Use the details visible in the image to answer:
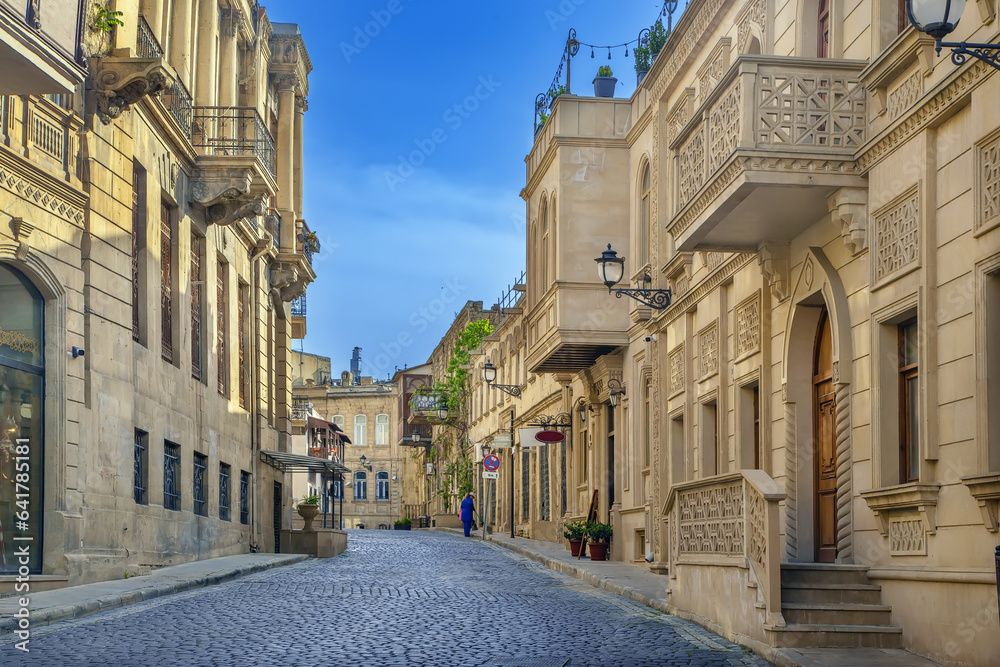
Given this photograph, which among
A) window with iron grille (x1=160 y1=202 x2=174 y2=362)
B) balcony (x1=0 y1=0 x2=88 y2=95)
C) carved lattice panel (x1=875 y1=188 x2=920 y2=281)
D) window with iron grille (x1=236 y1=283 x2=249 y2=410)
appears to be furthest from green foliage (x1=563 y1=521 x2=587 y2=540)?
balcony (x1=0 y1=0 x2=88 y2=95)

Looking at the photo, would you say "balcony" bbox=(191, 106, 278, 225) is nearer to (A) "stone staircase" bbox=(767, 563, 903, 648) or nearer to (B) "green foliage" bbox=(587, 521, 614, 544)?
(B) "green foliage" bbox=(587, 521, 614, 544)

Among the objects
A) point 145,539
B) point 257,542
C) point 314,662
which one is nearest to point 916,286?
point 314,662

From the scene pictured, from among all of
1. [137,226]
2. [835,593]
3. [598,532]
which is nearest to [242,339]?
[137,226]

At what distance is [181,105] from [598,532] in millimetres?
11317

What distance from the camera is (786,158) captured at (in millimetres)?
11906

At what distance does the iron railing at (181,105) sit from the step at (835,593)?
15419mm

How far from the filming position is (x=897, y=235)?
1105 cm

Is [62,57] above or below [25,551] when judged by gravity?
above

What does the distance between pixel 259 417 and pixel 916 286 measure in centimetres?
2288

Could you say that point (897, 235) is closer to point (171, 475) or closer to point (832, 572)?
point (832, 572)

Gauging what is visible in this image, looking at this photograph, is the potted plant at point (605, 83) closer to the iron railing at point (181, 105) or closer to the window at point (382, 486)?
the iron railing at point (181, 105)

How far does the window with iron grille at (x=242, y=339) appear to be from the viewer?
2995cm

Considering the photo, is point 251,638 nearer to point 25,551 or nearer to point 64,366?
point 25,551

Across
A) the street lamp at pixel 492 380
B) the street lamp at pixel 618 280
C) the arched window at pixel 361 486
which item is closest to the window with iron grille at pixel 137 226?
the street lamp at pixel 618 280
